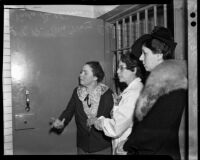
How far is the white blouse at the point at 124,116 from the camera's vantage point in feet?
3.73

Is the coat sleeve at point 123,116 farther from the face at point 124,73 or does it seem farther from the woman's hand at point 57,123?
the woman's hand at point 57,123

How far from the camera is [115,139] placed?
3.88 ft

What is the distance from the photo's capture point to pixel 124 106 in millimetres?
1146

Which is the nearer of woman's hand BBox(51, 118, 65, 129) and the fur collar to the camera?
the fur collar

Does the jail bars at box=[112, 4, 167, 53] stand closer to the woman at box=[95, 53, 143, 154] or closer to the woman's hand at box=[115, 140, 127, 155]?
the woman at box=[95, 53, 143, 154]

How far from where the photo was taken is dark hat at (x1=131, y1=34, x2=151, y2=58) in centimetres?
117

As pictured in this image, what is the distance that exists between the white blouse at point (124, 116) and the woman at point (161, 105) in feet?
0.08

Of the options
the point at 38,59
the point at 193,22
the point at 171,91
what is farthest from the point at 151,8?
the point at 38,59

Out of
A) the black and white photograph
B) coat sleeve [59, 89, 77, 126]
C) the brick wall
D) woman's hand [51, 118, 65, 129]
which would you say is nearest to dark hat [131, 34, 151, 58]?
the black and white photograph

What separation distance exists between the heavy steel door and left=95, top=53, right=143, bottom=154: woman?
0.12m

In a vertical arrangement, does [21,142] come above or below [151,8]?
below

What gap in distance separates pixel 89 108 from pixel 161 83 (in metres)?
0.37
